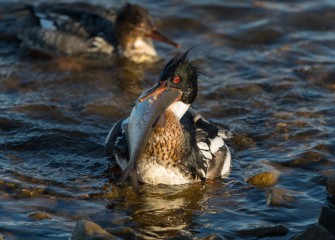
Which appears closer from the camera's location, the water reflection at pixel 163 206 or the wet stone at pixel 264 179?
the water reflection at pixel 163 206

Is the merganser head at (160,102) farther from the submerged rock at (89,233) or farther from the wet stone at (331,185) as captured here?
the wet stone at (331,185)

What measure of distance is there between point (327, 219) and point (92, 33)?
6199mm

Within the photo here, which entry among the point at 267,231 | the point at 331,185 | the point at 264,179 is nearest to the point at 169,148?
the point at 264,179

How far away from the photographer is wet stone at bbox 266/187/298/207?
6997 mm

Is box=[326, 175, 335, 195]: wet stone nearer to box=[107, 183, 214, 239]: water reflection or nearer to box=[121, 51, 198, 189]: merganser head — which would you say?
box=[107, 183, 214, 239]: water reflection

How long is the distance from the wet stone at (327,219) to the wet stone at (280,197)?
1.28ft

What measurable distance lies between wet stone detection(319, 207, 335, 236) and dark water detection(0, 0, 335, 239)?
0.12 metres

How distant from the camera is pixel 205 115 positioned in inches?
374

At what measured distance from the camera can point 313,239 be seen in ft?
19.4

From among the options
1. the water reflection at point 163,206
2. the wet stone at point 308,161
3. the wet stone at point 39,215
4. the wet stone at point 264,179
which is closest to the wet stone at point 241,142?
the wet stone at point 308,161

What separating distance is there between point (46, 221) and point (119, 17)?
229 inches

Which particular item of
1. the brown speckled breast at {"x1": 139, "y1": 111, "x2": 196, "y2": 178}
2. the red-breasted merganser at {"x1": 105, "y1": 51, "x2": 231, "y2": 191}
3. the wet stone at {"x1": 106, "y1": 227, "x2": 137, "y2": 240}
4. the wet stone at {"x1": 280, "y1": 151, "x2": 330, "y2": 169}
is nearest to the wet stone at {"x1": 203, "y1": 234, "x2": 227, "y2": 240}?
the wet stone at {"x1": 106, "y1": 227, "x2": 137, "y2": 240}

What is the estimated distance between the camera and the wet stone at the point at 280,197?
7.00m

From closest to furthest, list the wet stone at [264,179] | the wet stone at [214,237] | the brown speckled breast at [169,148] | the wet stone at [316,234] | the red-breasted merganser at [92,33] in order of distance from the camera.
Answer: the wet stone at [316,234] < the wet stone at [214,237] < the brown speckled breast at [169,148] < the wet stone at [264,179] < the red-breasted merganser at [92,33]
